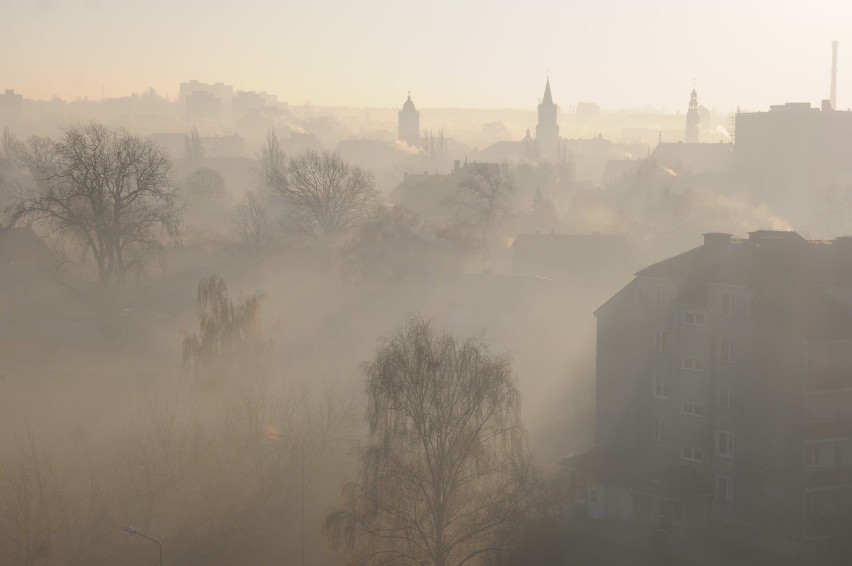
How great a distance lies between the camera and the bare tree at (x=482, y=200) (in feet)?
237

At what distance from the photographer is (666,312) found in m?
32.5

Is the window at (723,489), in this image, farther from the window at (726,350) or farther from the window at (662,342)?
the window at (662,342)

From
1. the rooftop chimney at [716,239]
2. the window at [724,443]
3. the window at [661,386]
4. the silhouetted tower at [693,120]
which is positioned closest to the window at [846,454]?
the window at [724,443]

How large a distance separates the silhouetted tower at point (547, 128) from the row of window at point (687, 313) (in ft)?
510

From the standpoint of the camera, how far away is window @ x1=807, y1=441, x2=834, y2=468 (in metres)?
29.1

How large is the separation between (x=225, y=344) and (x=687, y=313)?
1323 centimetres

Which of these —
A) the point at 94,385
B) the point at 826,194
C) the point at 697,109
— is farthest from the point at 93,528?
the point at 697,109

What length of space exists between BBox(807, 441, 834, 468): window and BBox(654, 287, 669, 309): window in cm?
565

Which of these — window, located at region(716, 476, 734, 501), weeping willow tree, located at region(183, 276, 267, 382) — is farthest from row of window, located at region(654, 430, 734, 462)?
weeping willow tree, located at region(183, 276, 267, 382)

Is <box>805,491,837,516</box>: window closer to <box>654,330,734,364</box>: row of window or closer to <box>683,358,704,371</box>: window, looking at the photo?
<box>654,330,734,364</box>: row of window

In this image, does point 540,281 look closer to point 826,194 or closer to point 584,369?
point 584,369

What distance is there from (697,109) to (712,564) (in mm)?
151636

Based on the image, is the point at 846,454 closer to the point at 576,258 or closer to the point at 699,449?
the point at 699,449

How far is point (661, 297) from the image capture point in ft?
107
